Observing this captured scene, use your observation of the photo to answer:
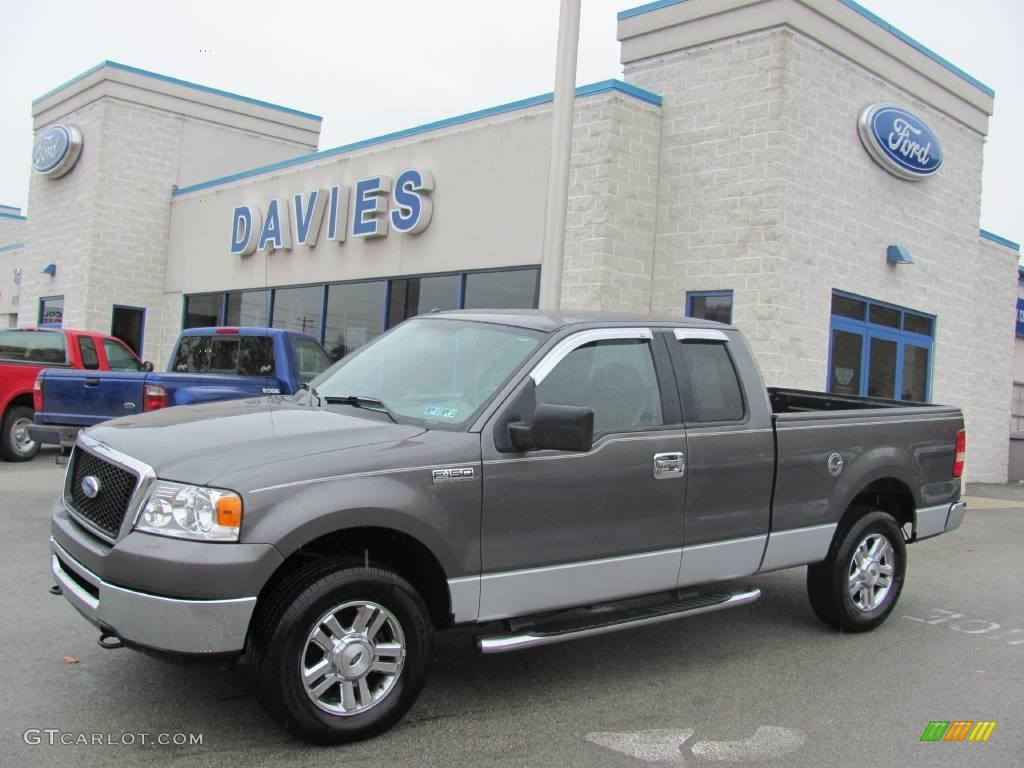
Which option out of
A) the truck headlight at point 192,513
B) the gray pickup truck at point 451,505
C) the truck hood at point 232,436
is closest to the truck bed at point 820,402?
the gray pickup truck at point 451,505

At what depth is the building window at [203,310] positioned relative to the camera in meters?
20.8

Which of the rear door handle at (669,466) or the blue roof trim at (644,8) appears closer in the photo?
the rear door handle at (669,466)

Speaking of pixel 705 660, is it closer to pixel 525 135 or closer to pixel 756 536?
pixel 756 536

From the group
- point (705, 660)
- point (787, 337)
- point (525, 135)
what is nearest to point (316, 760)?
point (705, 660)

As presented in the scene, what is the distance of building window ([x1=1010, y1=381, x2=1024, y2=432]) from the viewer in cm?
2011

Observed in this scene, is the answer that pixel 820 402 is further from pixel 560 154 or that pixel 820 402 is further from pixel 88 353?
pixel 88 353

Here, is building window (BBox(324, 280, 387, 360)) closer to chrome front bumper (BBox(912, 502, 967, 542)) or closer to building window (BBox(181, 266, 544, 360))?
building window (BBox(181, 266, 544, 360))

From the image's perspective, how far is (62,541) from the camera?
426 centimetres

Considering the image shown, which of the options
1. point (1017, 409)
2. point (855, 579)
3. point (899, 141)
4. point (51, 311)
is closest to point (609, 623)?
point (855, 579)

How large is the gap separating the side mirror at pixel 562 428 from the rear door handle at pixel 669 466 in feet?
2.49

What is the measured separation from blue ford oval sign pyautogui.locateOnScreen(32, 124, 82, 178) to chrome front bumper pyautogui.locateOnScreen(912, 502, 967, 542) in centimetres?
2177

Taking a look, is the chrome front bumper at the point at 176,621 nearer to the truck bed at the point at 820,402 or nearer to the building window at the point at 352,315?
the truck bed at the point at 820,402

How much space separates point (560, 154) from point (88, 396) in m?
5.75

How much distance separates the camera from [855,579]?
19.8 ft
